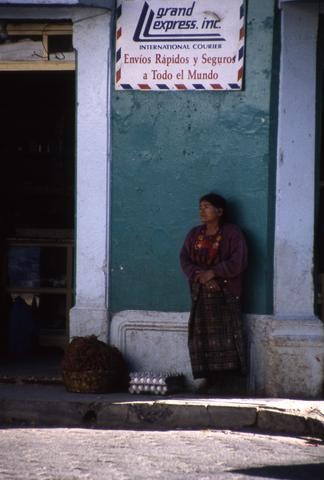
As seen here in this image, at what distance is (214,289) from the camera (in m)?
9.96

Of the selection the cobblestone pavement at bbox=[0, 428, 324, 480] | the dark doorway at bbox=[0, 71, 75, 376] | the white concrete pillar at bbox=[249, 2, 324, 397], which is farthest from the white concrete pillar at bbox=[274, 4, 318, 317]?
the dark doorway at bbox=[0, 71, 75, 376]

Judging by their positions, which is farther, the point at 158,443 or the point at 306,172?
the point at 306,172

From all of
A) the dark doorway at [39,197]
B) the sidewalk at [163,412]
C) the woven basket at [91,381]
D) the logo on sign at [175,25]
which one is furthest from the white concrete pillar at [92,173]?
the dark doorway at [39,197]

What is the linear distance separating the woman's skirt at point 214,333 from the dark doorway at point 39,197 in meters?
2.84

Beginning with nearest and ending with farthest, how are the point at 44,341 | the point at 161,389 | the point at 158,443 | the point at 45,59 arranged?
the point at 158,443 < the point at 161,389 < the point at 45,59 < the point at 44,341

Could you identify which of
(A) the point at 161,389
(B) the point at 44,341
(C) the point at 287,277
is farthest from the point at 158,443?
(B) the point at 44,341

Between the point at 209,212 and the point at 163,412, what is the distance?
5.58ft

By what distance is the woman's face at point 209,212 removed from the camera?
9.90m

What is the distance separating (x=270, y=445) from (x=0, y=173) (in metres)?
5.90

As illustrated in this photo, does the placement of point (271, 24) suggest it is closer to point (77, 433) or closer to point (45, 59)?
point (45, 59)

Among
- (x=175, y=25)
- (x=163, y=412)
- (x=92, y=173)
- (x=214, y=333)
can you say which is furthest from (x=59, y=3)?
(x=163, y=412)

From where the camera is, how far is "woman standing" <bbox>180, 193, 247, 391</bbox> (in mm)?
9898

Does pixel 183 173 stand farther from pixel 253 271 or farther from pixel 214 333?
pixel 214 333

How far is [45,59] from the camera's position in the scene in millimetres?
10750
